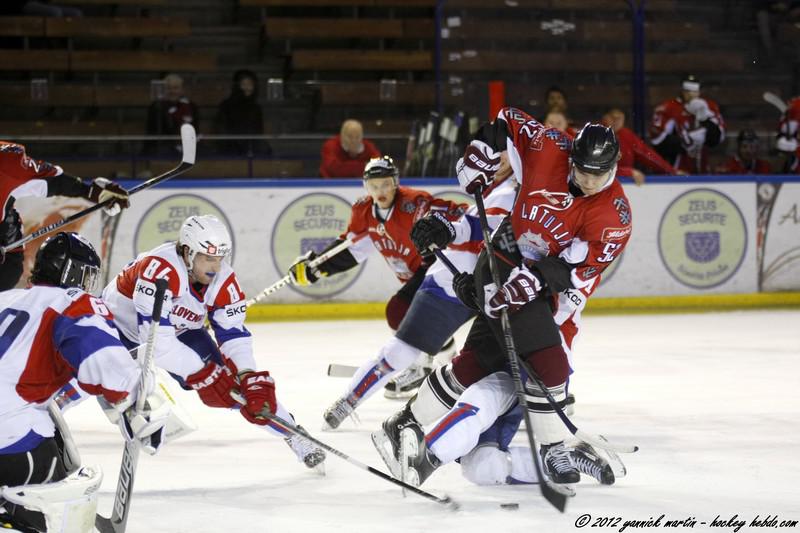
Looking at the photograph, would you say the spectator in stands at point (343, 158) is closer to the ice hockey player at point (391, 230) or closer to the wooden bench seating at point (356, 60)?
the wooden bench seating at point (356, 60)

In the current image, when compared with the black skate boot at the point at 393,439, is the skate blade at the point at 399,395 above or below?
below

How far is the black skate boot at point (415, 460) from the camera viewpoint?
11.6ft

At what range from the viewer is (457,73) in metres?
8.85

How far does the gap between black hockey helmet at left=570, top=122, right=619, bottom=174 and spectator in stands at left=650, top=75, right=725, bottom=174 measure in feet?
15.8

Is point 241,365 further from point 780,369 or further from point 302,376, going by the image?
point 780,369

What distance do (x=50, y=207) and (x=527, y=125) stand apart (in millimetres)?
4061

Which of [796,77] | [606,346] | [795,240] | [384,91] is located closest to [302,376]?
[606,346]

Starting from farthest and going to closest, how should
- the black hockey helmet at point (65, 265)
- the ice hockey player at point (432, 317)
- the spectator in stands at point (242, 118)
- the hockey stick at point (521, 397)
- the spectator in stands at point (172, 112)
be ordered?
the spectator in stands at point (172, 112) → the spectator in stands at point (242, 118) → the ice hockey player at point (432, 317) → the hockey stick at point (521, 397) → the black hockey helmet at point (65, 265)

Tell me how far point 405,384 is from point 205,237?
177cm

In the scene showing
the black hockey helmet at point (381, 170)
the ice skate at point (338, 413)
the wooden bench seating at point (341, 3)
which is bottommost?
the ice skate at point (338, 413)

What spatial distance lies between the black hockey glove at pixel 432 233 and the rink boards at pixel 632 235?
11.4 feet

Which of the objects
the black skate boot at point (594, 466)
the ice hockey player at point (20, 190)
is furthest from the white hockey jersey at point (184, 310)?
the ice hockey player at point (20, 190)

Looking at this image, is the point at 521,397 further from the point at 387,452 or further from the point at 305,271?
the point at 305,271

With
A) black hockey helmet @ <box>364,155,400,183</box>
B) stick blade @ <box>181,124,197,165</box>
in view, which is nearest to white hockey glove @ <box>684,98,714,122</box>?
black hockey helmet @ <box>364,155,400,183</box>
